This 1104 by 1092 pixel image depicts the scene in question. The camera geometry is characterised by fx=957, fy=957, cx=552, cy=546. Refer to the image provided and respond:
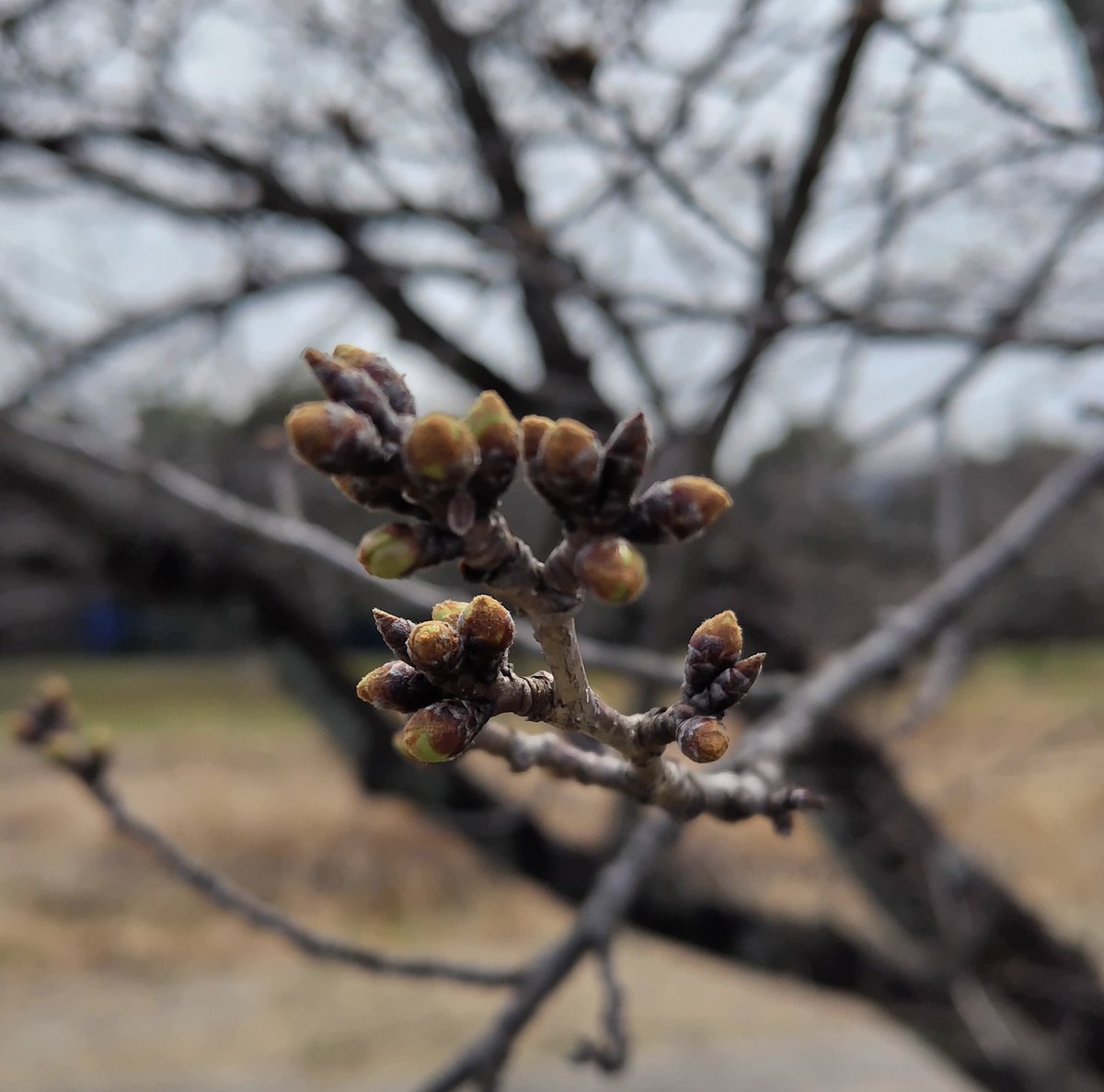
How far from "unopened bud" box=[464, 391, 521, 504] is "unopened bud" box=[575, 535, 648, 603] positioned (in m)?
0.04

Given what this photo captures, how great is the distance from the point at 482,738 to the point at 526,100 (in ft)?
8.56

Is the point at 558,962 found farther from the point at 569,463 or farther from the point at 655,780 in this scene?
the point at 569,463

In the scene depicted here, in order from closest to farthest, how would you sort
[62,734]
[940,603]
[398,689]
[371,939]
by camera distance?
[398,689]
[62,734]
[940,603]
[371,939]

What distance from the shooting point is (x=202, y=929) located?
17.5ft

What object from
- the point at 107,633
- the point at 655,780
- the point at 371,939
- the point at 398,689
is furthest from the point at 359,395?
the point at 107,633

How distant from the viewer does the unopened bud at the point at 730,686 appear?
17.6 inches

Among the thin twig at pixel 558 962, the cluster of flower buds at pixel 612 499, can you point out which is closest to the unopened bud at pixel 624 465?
the cluster of flower buds at pixel 612 499

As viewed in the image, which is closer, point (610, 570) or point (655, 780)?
Answer: point (610, 570)

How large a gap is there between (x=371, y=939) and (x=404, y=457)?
5.30 m

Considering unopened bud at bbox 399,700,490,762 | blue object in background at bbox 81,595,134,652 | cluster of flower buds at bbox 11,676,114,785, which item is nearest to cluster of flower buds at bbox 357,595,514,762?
unopened bud at bbox 399,700,490,762

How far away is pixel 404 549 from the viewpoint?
344 millimetres

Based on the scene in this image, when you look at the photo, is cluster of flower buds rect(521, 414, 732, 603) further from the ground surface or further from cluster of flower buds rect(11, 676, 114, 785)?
the ground surface

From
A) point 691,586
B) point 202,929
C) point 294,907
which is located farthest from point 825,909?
point 202,929

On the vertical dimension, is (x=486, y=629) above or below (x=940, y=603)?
below
